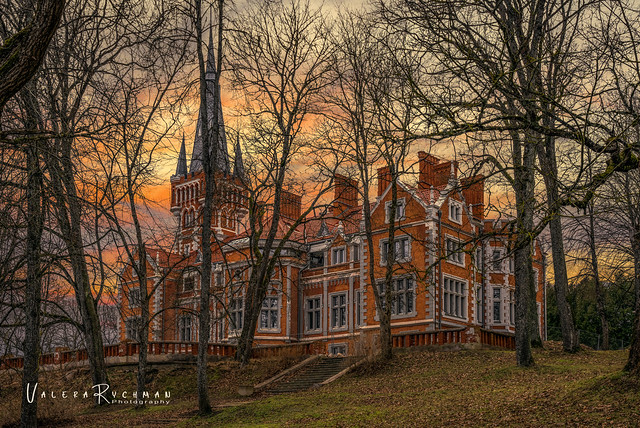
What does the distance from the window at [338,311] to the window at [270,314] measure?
375 centimetres

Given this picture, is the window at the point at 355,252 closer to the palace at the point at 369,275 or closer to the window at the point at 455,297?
the palace at the point at 369,275

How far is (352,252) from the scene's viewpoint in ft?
147

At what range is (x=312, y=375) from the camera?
2733cm

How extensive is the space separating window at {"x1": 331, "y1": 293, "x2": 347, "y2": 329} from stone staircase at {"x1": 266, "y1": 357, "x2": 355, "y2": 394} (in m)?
14.8

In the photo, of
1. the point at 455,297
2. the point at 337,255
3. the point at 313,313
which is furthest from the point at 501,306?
the point at 313,313

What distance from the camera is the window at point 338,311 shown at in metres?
44.9

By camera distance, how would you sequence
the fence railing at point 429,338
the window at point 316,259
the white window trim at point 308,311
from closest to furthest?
the fence railing at point 429,338
the white window trim at point 308,311
the window at point 316,259

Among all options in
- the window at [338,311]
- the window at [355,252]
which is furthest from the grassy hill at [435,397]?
the window at [355,252]

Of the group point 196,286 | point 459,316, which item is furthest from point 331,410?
point 196,286

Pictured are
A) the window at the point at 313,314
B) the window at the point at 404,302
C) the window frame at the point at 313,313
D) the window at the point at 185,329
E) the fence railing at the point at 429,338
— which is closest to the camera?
the fence railing at the point at 429,338

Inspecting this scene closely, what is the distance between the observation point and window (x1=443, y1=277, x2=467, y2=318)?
3944cm

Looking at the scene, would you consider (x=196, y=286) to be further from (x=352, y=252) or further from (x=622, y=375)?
(x=622, y=375)

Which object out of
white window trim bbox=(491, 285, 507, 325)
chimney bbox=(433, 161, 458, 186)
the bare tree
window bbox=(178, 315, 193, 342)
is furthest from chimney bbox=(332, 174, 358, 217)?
the bare tree

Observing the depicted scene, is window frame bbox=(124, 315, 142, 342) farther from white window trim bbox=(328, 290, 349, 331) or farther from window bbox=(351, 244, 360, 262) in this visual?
window bbox=(351, 244, 360, 262)
